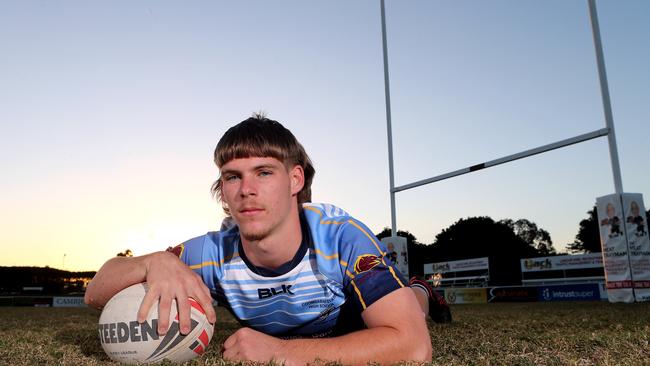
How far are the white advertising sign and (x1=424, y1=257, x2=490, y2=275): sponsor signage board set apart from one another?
252cm

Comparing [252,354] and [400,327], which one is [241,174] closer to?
[252,354]

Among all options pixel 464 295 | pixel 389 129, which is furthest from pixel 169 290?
pixel 464 295

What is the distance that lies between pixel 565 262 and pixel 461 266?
7.05m

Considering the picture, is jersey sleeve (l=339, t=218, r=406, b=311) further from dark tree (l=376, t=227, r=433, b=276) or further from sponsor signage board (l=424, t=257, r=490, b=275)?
dark tree (l=376, t=227, r=433, b=276)

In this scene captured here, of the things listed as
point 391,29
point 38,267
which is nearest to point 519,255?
point 391,29

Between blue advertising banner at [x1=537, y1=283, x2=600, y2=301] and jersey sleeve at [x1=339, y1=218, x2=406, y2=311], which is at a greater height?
jersey sleeve at [x1=339, y1=218, x2=406, y2=311]

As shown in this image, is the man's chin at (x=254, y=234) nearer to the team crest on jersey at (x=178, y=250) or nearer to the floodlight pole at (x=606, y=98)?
the team crest on jersey at (x=178, y=250)

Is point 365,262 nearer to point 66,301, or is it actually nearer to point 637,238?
point 637,238

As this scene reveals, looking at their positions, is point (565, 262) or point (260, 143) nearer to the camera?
point (260, 143)

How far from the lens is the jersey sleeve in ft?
7.20

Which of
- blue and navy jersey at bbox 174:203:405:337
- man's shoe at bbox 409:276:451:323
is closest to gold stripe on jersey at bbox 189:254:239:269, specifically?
blue and navy jersey at bbox 174:203:405:337

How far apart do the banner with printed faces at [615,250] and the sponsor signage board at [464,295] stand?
32.3ft

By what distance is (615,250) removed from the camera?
973 centimetres

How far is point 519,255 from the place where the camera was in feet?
182
